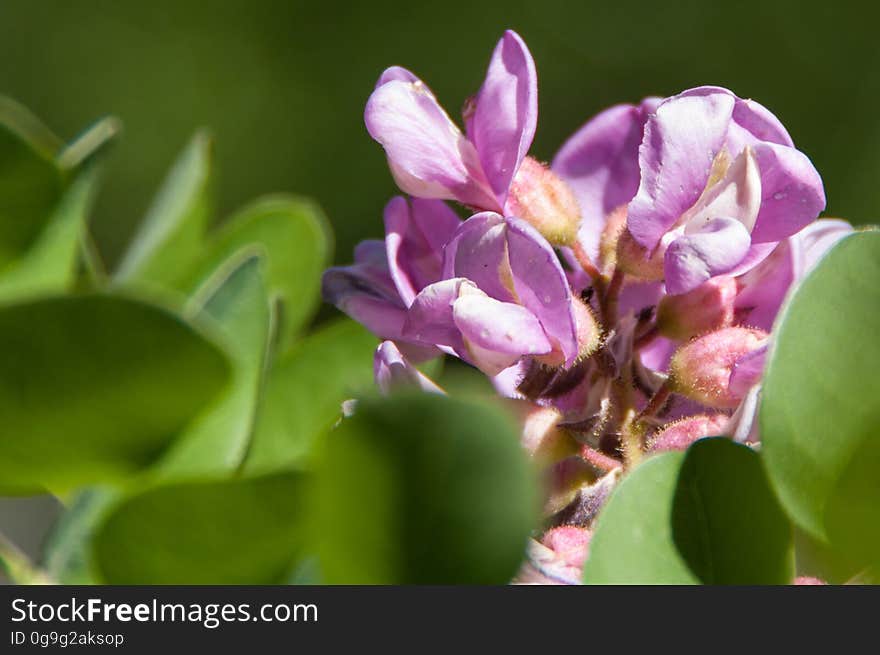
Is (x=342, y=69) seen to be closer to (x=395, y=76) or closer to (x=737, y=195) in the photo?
(x=395, y=76)

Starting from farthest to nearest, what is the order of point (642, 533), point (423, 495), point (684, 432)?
point (684, 432), point (642, 533), point (423, 495)

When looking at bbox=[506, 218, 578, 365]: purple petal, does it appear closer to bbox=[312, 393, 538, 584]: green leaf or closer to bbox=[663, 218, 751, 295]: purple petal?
bbox=[663, 218, 751, 295]: purple petal

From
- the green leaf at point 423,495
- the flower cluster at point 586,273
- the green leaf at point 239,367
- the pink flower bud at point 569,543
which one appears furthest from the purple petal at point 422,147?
the green leaf at point 423,495

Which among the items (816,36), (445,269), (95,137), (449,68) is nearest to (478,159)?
(445,269)

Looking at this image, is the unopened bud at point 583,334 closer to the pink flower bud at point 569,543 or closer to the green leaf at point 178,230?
the pink flower bud at point 569,543

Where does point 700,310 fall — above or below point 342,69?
above

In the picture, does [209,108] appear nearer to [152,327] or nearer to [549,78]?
[549,78]

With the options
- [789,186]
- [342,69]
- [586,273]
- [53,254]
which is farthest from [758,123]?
[342,69]
